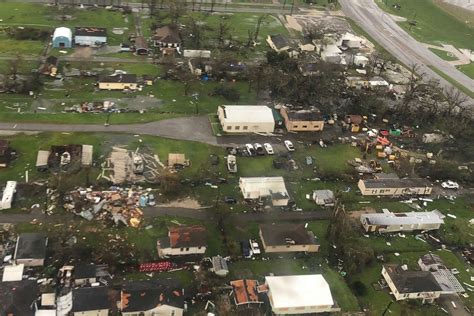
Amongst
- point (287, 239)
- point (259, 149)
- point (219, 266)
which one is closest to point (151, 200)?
point (219, 266)

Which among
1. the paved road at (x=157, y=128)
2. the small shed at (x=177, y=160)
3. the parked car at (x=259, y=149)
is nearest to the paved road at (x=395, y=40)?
the parked car at (x=259, y=149)

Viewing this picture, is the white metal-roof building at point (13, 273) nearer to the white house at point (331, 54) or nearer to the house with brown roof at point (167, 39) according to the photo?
the house with brown roof at point (167, 39)

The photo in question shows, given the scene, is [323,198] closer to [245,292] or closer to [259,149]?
[259,149]

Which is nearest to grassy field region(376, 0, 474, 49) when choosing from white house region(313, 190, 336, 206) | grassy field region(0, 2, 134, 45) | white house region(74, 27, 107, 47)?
grassy field region(0, 2, 134, 45)

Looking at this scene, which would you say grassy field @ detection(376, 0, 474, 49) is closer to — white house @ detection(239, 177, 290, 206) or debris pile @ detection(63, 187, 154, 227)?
white house @ detection(239, 177, 290, 206)

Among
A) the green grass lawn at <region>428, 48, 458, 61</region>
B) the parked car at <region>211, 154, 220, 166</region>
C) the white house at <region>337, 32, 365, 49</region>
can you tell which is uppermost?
the white house at <region>337, 32, 365, 49</region>

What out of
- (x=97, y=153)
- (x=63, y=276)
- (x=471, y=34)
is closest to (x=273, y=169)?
(x=97, y=153)
